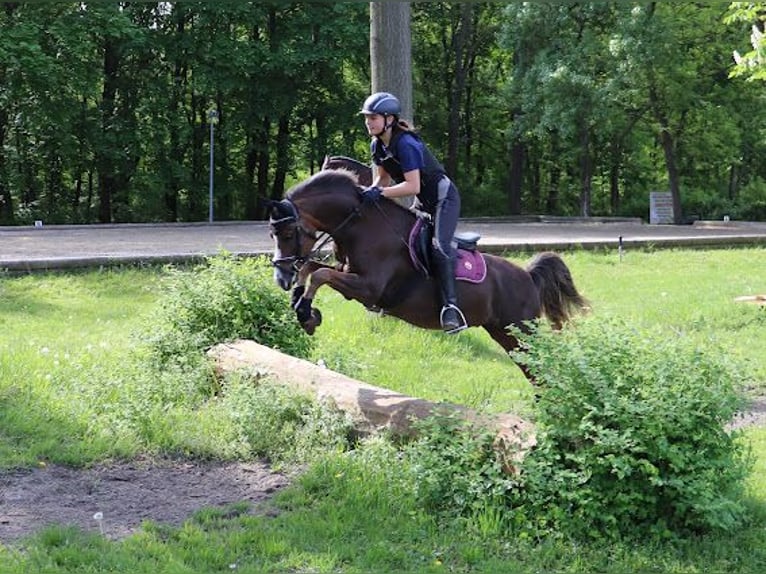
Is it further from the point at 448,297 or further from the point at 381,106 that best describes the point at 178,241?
the point at 381,106

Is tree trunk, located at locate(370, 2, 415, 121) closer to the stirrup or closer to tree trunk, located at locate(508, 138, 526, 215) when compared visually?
the stirrup

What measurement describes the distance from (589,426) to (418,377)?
462 centimetres

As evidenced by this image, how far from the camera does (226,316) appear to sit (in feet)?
28.9

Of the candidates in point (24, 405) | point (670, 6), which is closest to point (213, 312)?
point (24, 405)

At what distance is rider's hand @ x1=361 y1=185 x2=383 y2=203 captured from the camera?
22.5 feet

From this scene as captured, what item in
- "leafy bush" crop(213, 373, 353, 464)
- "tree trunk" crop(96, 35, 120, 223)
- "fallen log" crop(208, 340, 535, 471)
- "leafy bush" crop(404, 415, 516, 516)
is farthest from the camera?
"tree trunk" crop(96, 35, 120, 223)

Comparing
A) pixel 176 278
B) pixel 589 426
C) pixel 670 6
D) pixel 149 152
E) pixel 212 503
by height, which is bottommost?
pixel 212 503

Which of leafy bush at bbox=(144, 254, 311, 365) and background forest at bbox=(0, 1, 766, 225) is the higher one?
background forest at bbox=(0, 1, 766, 225)

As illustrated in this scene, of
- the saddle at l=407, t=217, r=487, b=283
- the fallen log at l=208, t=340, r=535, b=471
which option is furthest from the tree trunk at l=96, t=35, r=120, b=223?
the saddle at l=407, t=217, r=487, b=283

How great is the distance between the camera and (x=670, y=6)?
99.6 feet

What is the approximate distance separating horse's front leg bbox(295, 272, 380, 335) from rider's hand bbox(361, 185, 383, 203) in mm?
607

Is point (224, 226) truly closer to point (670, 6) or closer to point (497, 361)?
point (670, 6)

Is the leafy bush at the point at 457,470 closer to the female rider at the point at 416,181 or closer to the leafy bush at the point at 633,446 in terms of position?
the leafy bush at the point at 633,446

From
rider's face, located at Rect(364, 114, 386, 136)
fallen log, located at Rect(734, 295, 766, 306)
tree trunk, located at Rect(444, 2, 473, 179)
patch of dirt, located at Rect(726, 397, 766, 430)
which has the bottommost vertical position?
patch of dirt, located at Rect(726, 397, 766, 430)
